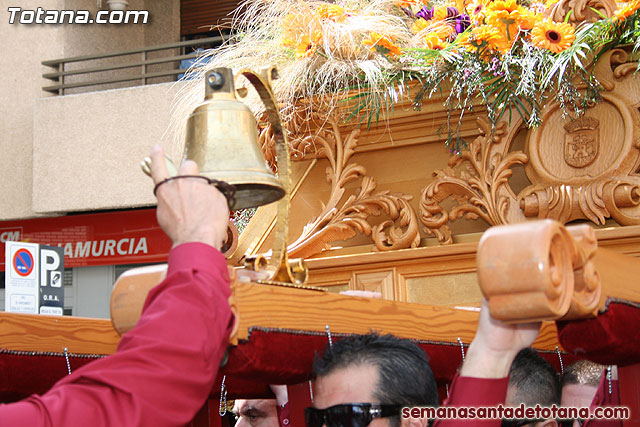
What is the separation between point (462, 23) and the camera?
2.35 meters

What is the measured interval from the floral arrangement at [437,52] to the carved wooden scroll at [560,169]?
0.05 meters

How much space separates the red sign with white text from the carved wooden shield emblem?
7465 mm

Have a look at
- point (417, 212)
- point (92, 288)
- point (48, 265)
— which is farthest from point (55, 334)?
point (92, 288)

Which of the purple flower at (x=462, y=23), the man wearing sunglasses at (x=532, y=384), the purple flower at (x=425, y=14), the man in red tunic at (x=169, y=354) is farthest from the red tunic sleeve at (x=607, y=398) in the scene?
the purple flower at (x=425, y=14)

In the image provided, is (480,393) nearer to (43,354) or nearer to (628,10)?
(43,354)

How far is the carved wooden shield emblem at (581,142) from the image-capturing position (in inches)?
87.7

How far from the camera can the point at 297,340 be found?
1384 mm

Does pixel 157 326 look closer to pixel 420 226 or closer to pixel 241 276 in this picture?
pixel 241 276

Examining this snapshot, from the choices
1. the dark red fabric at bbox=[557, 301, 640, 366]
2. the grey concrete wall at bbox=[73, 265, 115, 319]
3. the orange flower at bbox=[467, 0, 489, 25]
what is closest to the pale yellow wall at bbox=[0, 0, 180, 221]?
the grey concrete wall at bbox=[73, 265, 115, 319]

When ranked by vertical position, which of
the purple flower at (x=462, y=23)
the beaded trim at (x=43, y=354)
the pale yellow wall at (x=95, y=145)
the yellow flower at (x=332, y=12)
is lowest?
the beaded trim at (x=43, y=354)

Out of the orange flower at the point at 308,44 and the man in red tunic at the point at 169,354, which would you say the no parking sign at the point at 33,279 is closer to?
the orange flower at the point at 308,44

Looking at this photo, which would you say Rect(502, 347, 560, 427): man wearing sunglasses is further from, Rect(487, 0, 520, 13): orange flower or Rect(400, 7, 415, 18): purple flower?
Rect(400, 7, 415, 18): purple flower

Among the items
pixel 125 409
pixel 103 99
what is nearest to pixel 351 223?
pixel 125 409

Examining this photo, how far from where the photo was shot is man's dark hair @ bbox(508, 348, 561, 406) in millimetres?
2137
